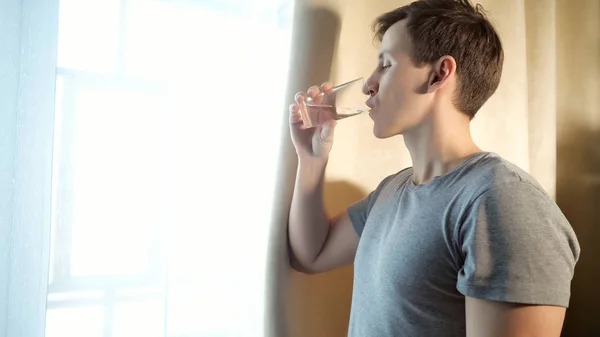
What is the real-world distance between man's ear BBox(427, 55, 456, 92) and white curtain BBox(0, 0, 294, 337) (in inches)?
12.0

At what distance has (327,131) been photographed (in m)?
0.99

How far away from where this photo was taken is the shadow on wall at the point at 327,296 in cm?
101

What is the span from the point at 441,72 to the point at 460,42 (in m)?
0.08

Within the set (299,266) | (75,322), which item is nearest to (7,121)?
(75,322)

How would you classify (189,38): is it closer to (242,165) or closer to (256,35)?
(256,35)

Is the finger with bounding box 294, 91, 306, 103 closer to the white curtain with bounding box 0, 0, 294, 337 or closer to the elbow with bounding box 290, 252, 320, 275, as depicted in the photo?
the white curtain with bounding box 0, 0, 294, 337

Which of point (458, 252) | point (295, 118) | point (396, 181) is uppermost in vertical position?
point (295, 118)

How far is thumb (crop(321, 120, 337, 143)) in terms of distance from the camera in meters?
0.99

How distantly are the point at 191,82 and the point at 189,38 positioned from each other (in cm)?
9

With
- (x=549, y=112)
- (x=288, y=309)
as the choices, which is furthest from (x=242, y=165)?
(x=549, y=112)

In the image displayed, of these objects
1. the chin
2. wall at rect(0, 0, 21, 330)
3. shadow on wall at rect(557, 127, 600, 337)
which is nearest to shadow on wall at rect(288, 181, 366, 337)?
the chin

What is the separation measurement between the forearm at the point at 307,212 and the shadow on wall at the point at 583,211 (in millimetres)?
939

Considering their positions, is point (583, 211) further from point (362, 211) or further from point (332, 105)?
point (332, 105)

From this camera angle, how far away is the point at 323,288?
1072mm
